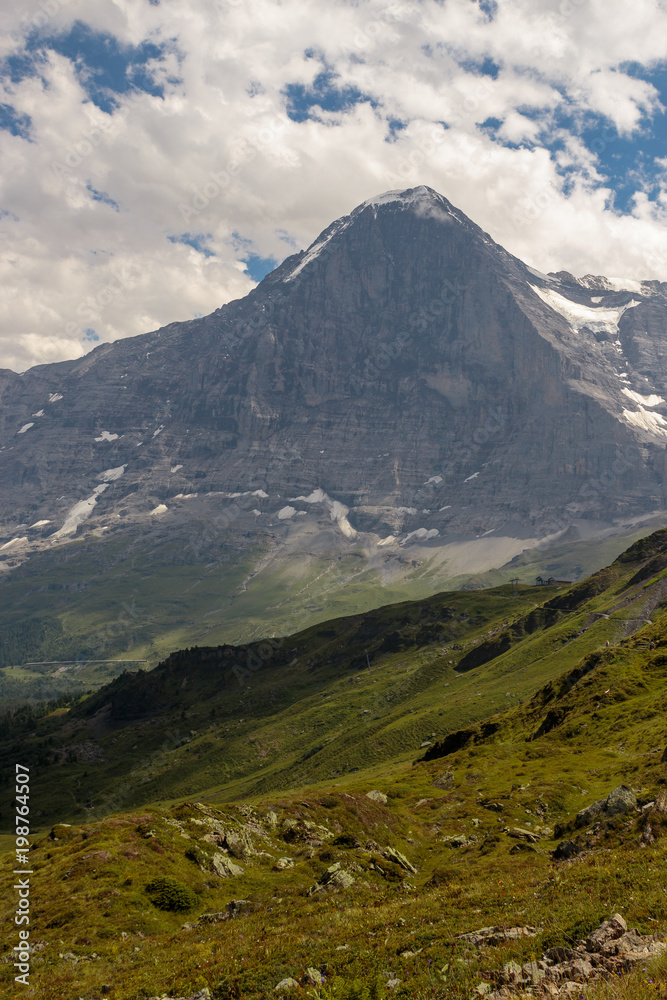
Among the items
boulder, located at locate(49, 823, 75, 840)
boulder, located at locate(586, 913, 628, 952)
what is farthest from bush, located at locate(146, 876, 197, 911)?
boulder, located at locate(586, 913, 628, 952)

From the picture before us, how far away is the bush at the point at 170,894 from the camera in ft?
153

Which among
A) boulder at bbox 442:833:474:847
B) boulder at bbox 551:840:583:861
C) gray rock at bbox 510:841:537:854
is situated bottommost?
boulder at bbox 442:833:474:847

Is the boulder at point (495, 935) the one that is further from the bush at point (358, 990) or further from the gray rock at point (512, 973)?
the bush at point (358, 990)

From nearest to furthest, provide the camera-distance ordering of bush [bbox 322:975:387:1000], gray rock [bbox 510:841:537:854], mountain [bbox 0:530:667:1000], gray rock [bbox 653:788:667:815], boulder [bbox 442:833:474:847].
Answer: bush [bbox 322:975:387:1000] → mountain [bbox 0:530:667:1000] → gray rock [bbox 653:788:667:815] → gray rock [bbox 510:841:537:854] → boulder [bbox 442:833:474:847]

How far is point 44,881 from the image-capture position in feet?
167

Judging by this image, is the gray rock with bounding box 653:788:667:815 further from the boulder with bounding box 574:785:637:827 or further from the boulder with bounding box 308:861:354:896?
the boulder with bounding box 308:861:354:896

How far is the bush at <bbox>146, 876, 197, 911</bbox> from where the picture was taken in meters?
46.7

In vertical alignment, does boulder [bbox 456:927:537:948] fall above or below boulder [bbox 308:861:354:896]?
above

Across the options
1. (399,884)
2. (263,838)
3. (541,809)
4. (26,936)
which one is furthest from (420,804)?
(26,936)

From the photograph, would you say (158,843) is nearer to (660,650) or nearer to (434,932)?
(434,932)

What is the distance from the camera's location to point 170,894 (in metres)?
47.5

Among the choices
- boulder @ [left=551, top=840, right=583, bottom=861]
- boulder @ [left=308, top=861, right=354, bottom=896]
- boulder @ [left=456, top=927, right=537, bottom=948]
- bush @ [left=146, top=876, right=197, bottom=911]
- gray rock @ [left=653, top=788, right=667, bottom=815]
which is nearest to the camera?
boulder @ [left=456, top=927, right=537, bottom=948]

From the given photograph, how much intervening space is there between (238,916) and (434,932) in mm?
22522

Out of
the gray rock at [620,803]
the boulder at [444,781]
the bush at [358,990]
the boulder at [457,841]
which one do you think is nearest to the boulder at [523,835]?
the boulder at [457,841]
